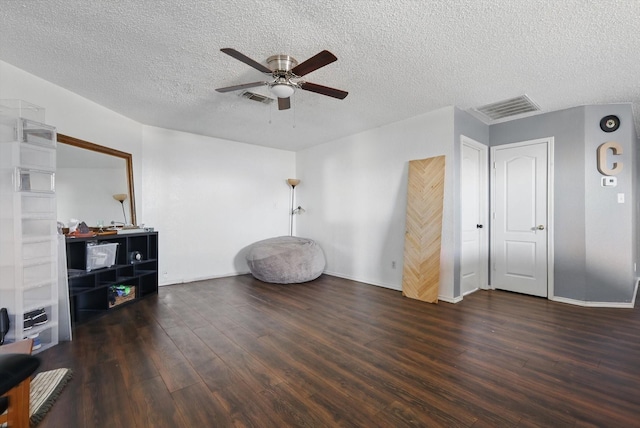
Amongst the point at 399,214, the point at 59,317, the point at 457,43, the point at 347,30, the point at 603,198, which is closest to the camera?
the point at 347,30

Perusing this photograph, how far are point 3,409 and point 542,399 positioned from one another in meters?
2.90

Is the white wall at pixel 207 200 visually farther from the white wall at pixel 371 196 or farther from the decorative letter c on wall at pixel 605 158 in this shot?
the decorative letter c on wall at pixel 605 158

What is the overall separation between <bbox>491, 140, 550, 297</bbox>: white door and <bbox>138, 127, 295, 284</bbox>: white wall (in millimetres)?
3962

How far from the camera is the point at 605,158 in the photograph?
11.6ft

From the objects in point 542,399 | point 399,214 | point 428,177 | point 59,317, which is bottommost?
point 542,399

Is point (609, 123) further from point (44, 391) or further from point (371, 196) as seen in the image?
point (44, 391)

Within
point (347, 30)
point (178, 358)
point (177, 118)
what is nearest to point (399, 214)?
point (347, 30)

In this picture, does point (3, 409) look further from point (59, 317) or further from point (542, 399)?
point (542, 399)

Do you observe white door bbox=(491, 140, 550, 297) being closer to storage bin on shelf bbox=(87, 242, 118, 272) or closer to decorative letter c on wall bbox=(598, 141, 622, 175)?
decorative letter c on wall bbox=(598, 141, 622, 175)

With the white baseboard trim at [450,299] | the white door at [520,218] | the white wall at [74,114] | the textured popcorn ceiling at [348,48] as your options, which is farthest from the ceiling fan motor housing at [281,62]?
the white door at [520,218]

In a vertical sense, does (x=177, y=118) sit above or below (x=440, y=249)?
above

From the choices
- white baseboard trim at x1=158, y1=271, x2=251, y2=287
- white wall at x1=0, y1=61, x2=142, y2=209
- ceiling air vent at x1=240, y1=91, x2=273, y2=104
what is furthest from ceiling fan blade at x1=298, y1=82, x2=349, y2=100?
white baseboard trim at x1=158, y1=271, x2=251, y2=287

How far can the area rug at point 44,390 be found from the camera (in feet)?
5.21

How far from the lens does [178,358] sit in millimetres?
2242
